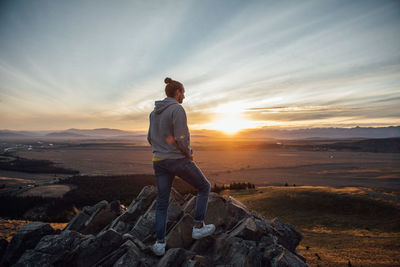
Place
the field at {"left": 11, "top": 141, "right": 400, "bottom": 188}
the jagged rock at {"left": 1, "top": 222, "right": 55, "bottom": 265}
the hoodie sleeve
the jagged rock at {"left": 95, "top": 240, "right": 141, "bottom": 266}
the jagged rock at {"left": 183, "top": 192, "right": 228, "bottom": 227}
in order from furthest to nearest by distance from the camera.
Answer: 1. the field at {"left": 11, "top": 141, "right": 400, "bottom": 188}
2. the jagged rock at {"left": 183, "top": 192, "right": 228, "bottom": 227}
3. the jagged rock at {"left": 1, "top": 222, "right": 55, "bottom": 265}
4. the jagged rock at {"left": 95, "top": 240, "right": 141, "bottom": 266}
5. the hoodie sleeve

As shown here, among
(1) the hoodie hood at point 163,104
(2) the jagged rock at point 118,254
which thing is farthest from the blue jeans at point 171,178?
(1) the hoodie hood at point 163,104

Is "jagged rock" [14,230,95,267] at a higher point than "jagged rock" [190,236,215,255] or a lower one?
higher

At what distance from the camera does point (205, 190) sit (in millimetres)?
4246

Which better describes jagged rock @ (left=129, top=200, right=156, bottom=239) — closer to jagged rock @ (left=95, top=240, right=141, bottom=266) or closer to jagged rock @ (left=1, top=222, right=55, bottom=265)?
jagged rock @ (left=95, top=240, right=141, bottom=266)

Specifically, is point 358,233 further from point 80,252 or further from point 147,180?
point 147,180

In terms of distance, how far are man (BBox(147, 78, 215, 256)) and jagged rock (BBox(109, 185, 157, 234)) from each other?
2.51 meters

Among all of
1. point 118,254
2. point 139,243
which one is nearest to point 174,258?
point 139,243

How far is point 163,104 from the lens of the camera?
3.90m

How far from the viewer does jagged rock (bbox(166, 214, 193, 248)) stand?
4.80 metres

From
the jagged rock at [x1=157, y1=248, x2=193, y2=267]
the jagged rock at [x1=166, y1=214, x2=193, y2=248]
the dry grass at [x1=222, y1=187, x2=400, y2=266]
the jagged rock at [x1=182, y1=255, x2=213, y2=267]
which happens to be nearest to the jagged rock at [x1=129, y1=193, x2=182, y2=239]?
the jagged rock at [x1=166, y1=214, x2=193, y2=248]

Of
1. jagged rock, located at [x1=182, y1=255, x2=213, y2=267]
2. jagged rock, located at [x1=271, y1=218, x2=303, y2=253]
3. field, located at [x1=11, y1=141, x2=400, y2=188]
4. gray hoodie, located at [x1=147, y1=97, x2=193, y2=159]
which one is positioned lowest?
field, located at [x1=11, y1=141, x2=400, y2=188]

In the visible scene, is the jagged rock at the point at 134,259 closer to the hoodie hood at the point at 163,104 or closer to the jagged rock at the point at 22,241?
the jagged rock at the point at 22,241

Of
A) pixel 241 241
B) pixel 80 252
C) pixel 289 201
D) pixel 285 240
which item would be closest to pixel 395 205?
pixel 289 201

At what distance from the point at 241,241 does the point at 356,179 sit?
46.3 m
